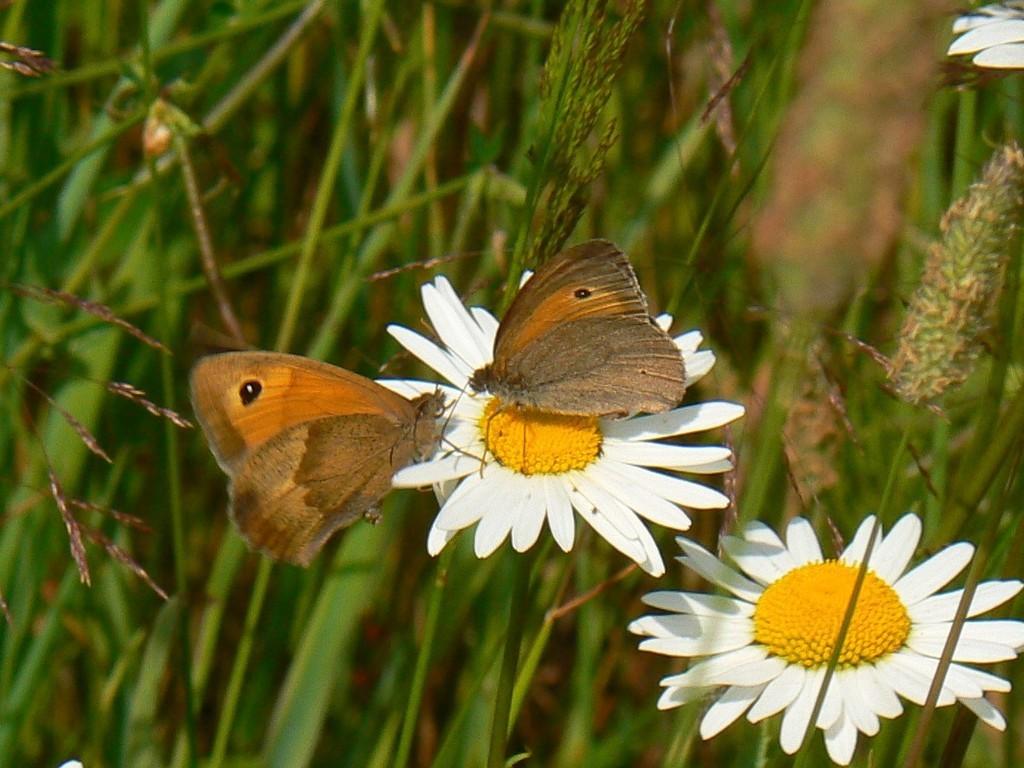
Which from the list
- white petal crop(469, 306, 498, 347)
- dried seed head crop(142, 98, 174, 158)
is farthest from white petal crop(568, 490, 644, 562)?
dried seed head crop(142, 98, 174, 158)

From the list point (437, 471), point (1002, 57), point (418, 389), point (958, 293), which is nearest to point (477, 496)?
point (437, 471)

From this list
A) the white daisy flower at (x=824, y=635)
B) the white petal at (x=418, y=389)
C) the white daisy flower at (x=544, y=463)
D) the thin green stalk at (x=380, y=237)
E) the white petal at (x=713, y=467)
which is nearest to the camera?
the white daisy flower at (x=824, y=635)

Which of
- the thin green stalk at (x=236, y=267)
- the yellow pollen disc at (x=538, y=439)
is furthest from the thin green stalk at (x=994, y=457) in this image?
the thin green stalk at (x=236, y=267)

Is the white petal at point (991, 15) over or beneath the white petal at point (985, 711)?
over

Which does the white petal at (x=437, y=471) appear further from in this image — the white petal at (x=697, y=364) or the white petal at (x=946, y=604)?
the white petal at (x=946, y=604)

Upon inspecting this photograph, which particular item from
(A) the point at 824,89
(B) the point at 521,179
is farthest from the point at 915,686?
(B) the point at 521,179

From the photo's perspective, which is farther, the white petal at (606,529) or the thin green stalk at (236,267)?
the thin green stalk at (236,267)

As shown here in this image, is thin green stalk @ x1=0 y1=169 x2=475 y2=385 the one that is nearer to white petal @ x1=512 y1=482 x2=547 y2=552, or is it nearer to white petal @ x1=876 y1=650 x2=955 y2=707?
white petal @ x1=512 y1=482 x2=547 y2=552

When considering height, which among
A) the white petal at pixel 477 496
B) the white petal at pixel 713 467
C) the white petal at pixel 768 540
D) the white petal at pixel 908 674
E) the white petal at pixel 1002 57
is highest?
the white petal at pixel 1002 57
